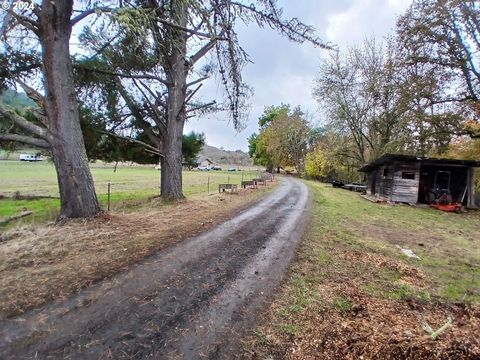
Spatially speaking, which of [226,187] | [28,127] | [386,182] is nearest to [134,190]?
[226,187]

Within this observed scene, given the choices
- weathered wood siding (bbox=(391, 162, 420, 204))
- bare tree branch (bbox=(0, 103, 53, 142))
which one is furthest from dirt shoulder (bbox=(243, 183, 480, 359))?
weathered wood siding (bbox=(391, 162, 420, 204))

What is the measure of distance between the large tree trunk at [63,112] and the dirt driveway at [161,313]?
11.6 ft

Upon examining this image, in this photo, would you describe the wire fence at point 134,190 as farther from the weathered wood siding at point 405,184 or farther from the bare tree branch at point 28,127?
the weathered wood siding at point 405,184

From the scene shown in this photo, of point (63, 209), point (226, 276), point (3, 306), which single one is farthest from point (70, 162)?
point (226, 276)

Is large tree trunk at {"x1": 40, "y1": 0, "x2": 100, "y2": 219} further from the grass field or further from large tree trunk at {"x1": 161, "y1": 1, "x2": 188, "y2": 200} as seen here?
large tree trunk at {"x1": 161, "y1": 1, "x2": 188, "y2": 200}

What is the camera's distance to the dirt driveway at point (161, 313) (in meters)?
3.05

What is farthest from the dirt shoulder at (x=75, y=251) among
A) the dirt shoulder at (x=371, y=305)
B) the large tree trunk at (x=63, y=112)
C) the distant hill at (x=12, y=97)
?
the distant hill at (x=12, y=97)

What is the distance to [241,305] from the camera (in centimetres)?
412

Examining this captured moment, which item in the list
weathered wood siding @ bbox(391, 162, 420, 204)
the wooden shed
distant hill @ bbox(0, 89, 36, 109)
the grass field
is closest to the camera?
distant hill @ bbox(0, 89, 36, 109)

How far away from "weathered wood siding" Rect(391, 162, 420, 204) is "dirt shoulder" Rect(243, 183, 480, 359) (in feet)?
42.1

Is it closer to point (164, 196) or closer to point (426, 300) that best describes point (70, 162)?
point (164, 196)

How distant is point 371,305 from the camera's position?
165 inches

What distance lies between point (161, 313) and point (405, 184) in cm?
2040

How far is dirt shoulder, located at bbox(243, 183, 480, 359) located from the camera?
312cm
